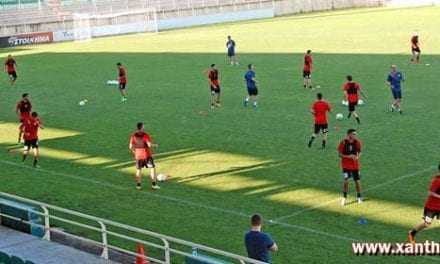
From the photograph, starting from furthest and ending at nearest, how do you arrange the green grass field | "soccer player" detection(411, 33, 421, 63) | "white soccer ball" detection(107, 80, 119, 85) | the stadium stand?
the stadium stand < "white soccer ball" detection(107, 80, 119, 85) < "soccer player" detection(411, 33, 421, 63) < the green grass field

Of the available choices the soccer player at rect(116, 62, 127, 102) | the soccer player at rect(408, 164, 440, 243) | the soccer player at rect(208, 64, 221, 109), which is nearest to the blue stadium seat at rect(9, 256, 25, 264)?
the soccer player at rect(408, 164, 440, 243)

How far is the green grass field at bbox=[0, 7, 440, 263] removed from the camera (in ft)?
56.5

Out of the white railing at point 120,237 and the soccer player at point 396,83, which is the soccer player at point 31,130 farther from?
the soccer player at point 396,83

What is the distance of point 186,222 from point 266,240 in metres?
5.86

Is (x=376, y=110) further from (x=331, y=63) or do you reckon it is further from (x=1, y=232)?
(x=1, y=232)

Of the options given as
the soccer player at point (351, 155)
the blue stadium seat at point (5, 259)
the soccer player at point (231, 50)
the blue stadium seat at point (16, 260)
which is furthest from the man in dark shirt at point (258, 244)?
the soccer player at point (231, 50)

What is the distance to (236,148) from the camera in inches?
962

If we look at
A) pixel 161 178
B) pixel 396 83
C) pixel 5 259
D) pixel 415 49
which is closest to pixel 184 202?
pixel 161 178

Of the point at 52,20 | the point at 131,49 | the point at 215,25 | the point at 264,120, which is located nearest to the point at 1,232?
the point at 264,120

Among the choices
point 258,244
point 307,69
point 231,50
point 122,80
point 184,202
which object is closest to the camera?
point 258,244

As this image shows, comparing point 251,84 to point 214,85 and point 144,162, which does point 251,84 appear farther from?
point 144,162

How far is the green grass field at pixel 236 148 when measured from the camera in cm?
1722

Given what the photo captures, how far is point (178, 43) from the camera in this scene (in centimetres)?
5834

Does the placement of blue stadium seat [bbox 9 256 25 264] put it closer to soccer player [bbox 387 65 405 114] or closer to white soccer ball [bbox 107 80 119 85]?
soccer player [bbox 387 65 405 114]
